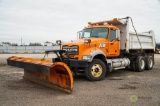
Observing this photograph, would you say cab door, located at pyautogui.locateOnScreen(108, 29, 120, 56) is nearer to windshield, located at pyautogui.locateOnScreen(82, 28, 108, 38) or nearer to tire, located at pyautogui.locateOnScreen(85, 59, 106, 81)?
windshield, located at pyautogui.locateOnScreen(82, 28, 108, 38)

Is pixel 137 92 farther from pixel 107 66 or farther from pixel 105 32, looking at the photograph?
pixel 105 32

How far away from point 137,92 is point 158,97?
893 millimetres

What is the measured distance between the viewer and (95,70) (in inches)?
401

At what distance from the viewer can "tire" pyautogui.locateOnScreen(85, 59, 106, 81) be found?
990 centimetres

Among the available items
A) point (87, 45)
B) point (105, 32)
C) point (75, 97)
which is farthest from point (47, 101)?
point (105, 32)

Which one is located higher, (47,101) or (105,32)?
(105,32)

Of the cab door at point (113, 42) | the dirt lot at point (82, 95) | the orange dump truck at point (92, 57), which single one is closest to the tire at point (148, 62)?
the orange dump truck at point (92, 57)

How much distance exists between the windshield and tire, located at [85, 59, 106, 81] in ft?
5.37

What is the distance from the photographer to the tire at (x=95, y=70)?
9.90 m

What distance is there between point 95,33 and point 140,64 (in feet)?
14.5

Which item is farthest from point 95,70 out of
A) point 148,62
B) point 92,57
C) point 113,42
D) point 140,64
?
point 148,62

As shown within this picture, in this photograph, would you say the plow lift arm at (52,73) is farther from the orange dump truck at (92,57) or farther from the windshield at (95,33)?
the windshield at (95,33)

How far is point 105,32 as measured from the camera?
1133 centimetres

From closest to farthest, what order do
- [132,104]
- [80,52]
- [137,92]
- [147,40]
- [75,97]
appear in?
[132,104] → [75,97] → [137,92] → [80,52] → [147,40]
